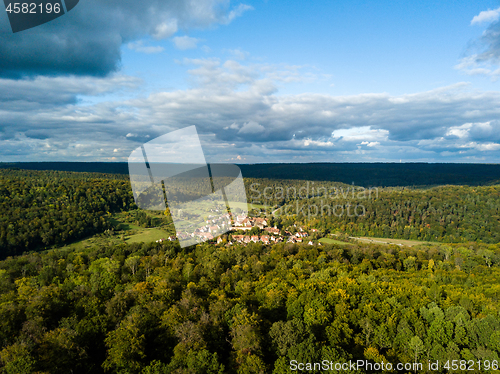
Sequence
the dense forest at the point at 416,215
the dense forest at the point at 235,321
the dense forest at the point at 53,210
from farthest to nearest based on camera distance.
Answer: the dense forest at the point at 416,215 < the dense forest at the point at 53,210 < the dense forest at the point at 235,321

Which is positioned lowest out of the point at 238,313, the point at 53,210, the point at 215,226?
the point at 215,226

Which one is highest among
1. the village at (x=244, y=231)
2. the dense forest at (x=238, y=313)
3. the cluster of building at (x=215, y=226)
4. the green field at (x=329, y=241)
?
the dense forest at (x=238, y=313)

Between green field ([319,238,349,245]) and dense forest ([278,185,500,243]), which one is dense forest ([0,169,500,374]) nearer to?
green field ([319,238,349,245])

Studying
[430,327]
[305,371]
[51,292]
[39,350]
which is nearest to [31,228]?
[51,292]

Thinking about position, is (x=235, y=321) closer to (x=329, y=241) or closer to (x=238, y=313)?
(x=238, y=313)

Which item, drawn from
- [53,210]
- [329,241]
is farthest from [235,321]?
[53,210]

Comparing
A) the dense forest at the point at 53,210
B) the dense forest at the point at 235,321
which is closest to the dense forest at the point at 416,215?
the dense forest at the point at 235,321

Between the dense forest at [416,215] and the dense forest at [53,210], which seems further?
the dense forest at [416,215]

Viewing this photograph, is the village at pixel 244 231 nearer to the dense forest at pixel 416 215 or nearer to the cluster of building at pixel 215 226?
the cluster of building at pixel 215 226
